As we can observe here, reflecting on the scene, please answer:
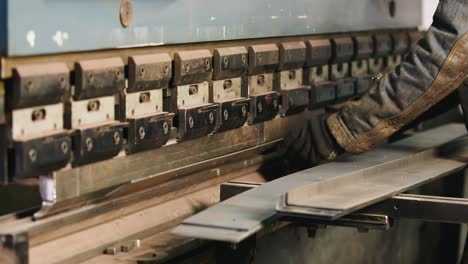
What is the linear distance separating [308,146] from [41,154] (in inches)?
36.4

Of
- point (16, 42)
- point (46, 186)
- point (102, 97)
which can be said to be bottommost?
point (46, 186)

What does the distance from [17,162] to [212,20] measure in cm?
73

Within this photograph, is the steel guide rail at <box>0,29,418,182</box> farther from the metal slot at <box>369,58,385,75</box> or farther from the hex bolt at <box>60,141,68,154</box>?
the metal slot at <box>369,58,385,75</box>

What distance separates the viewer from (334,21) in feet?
9.11

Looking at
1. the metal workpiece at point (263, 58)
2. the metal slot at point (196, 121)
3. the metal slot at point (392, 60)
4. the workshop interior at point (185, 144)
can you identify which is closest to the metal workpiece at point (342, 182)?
the workshop interior at point (185, 144)

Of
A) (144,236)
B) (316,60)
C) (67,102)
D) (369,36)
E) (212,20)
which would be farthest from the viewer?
(369,36)

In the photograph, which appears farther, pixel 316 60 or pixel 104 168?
pixel 316 60

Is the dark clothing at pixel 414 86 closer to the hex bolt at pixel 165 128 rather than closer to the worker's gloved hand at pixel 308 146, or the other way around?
the worker's gloved hand at pixel 308 146

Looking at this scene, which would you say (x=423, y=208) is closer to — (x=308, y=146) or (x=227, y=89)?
(x=308, y=146)

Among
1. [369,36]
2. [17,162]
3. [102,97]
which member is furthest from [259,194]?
[369,36]

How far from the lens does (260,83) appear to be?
7.94ft

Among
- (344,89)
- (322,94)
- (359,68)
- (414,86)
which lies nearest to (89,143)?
(414,86)

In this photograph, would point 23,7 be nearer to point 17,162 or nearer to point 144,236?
point 17,162

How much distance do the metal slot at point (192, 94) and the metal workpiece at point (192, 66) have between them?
0.02 metres
